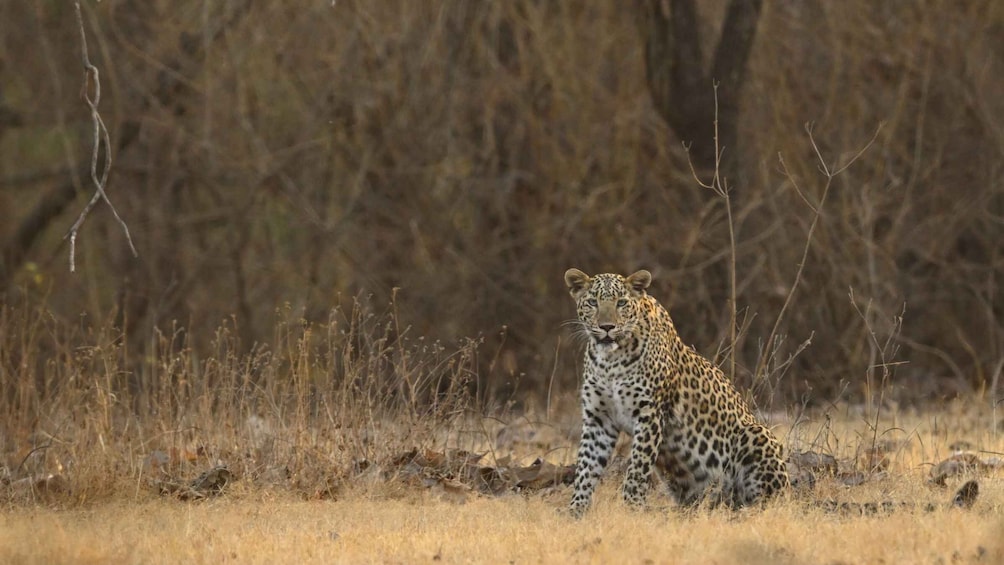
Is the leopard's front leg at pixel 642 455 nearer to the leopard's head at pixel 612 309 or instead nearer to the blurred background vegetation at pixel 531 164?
the leopard's head at pixel 612 309

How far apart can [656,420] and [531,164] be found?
770 cm

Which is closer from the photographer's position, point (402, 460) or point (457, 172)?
point (402, 460)

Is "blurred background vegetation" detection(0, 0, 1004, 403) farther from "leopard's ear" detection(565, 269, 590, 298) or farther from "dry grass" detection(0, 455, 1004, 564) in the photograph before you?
"dry grass" detection(0, 455, 1004, 564)

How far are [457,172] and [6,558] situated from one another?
9582mm

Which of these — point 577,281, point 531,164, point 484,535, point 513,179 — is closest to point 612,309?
point 577,281

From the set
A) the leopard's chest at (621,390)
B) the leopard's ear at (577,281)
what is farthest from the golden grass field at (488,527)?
the leopard's ear at (577,281)

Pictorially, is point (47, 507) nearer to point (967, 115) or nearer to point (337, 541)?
point (337, 541)

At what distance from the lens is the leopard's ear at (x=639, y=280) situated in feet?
27.9

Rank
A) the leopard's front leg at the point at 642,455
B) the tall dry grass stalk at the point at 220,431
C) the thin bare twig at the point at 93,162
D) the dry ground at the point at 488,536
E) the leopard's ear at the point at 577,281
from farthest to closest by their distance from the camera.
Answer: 1. the tall dry grass stalk at the point at 220,431
2. the leopard's ear at the point at 577,281
3. the leopard's front leg at the point at 642,455
4. the dry ground at the point at 488,536
5. the thin bare twig at the point at 93,162

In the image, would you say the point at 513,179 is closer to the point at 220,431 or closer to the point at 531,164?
the point at 531,164

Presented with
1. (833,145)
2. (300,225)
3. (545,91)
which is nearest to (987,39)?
(833,145)

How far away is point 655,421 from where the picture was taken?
8.26m

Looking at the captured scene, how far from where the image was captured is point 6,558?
21.9 feet

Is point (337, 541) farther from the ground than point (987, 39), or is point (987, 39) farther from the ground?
point (987, 39)
